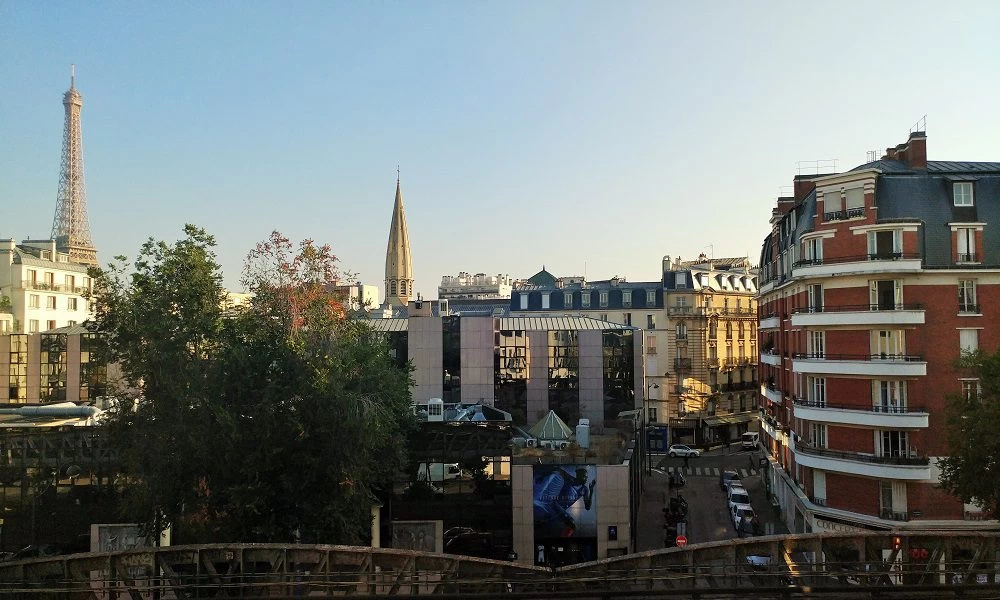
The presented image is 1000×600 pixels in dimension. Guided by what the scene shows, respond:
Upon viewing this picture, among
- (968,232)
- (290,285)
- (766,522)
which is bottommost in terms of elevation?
(766,522)

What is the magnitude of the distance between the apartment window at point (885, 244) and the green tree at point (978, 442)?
588cm

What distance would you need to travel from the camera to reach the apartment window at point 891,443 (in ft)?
105

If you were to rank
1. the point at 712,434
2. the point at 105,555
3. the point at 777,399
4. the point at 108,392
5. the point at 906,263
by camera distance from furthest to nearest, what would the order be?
the point at 712,434
the point at 777,399
the point at 906,263
the point at 108,392
the point at 105,555

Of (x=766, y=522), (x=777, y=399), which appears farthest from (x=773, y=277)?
(x=766, y=522)

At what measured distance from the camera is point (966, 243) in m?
32.1

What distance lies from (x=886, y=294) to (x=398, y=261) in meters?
109

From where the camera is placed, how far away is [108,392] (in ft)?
93.2

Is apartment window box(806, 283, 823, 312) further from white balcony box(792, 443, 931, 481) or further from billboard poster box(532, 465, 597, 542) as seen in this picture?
billboard poster box(532, 465, 597, 542)

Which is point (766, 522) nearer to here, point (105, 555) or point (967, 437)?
point (967, 437)

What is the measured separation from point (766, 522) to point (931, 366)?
16414mm

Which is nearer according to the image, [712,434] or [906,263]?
[906,263]

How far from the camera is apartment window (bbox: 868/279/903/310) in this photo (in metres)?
32.3

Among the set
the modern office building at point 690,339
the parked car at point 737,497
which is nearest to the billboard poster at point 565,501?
the parked car at point 737,497

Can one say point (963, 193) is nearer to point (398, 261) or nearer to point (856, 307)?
point (856, 307)
